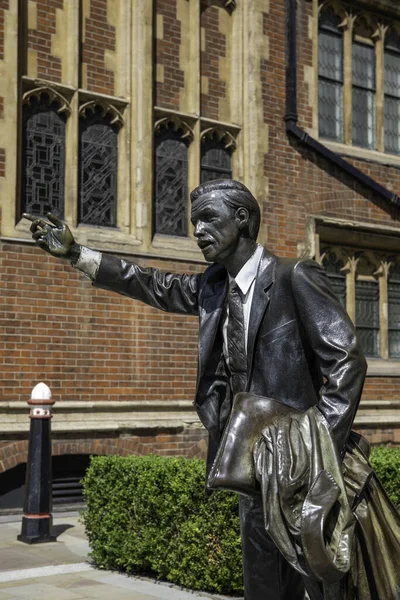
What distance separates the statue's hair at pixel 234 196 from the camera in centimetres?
366

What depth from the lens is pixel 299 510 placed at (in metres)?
3.17

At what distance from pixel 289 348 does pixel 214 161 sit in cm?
933

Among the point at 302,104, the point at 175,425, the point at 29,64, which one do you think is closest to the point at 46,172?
the point at 29,64

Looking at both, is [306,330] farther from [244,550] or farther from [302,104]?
[302,104]

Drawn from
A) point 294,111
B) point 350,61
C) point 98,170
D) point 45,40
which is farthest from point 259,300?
point 350,61

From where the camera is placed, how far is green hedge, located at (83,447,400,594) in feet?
20.6

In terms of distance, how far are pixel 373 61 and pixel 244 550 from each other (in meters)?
12.6

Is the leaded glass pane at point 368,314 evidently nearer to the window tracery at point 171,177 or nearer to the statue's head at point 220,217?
the window tracery at point 171,177

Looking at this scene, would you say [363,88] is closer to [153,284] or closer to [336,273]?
[336,273]

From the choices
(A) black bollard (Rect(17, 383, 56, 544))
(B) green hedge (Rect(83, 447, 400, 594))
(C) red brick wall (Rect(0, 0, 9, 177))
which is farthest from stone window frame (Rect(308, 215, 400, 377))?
(B) green hedge (Rect(83, 447, 400, 594))

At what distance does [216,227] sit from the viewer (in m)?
3.64

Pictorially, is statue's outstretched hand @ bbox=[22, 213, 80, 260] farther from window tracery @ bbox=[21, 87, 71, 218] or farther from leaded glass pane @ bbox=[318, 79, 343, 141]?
leaded glass pane @ bbox=[318, 79, 343, 141]

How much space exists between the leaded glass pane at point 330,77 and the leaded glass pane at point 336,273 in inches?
74.8

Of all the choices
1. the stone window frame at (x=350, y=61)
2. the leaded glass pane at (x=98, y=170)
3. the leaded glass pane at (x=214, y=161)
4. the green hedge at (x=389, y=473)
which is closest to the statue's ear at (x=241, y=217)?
the green hedge at (x=389, y=473)
